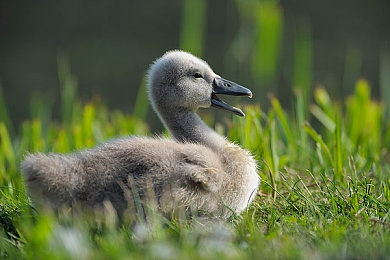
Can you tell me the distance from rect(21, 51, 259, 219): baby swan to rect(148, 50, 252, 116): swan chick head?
175 mm

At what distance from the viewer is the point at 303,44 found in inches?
314

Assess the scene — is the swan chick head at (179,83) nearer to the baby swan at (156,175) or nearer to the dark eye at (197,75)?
the dark eye at (197,75)

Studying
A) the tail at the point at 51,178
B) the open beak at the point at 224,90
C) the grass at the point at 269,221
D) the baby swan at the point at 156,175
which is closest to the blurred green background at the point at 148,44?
the grass at the point at 269,221

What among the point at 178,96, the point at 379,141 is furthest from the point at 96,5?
the point at 178,96

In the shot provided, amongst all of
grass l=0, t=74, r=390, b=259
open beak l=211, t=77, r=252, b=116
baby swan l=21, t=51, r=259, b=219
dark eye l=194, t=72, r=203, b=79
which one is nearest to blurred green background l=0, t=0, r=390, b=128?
grass l=0, t=74, r=390, b=259

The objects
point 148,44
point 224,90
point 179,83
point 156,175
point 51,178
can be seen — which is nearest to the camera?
point 51,178

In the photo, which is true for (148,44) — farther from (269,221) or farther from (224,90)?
(269,221)

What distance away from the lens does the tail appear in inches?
153

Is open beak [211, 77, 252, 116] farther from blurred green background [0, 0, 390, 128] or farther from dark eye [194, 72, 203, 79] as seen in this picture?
blurred green background [0, 0, 390, 128]

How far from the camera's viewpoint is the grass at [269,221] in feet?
11.0

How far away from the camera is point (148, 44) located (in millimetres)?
15656

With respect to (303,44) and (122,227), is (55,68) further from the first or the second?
(122,227)

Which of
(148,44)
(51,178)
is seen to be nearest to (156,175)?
(51,178)

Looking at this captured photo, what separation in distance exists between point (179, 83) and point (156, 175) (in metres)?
0.97
